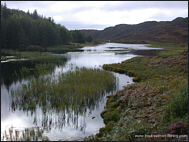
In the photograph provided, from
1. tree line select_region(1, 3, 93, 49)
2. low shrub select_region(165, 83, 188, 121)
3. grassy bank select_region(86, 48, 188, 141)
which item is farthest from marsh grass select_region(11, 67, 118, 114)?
tree line select_region(1, 3, 93, 49)

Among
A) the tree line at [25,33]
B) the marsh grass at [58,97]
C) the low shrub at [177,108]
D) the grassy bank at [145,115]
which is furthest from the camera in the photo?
the tree line at [25,33]

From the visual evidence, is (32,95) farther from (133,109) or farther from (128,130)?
(128,130)

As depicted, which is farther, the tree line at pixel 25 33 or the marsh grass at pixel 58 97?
the tree line at pixel 25 33

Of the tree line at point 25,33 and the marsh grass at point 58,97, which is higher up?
the tree line at point 25,33


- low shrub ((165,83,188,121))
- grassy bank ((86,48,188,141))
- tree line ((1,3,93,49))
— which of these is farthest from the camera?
tree line ((1,3,93,49))

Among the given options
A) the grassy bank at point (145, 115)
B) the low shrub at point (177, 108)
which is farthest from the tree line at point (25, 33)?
the low shrub at point (177, 108)

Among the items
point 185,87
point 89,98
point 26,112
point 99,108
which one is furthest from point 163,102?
point 26,112

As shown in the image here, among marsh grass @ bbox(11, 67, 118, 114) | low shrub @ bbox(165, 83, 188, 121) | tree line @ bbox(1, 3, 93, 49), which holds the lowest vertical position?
marsh grass @ bbox(11, 67, 118, 114)

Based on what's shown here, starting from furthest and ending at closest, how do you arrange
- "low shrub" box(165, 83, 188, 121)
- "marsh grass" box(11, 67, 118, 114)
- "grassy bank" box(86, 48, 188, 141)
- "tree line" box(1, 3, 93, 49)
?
"tree line" box(1, 3, 93, 49)
"marsh grass" box(11, 67, 118, 114)
"low shrub" box(165, 83, 188, 121)
"grassy bank" box(86, 48, 188, 141)

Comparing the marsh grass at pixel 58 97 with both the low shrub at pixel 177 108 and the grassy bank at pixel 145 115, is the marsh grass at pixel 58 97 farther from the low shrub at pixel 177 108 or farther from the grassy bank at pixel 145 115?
the low shrub at pixel 177 108

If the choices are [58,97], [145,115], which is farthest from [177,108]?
[58,97]

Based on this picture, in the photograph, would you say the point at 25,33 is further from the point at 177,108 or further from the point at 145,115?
the point at 177,108

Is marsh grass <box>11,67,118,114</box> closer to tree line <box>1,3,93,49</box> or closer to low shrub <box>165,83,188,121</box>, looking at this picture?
low shrub <box>165,83,188,121</box>

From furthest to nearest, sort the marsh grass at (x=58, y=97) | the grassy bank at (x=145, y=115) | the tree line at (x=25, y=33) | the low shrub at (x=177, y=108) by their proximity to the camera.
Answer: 1. the tree line at (x=25, y=33)
2. the marsh grass at (x=58, y=97)
3. the low shrub at (x=177, y=108)
4. the grassy bank at (x=145, y=115)
